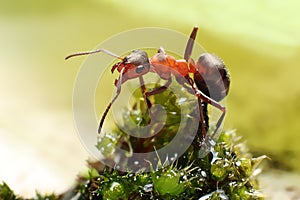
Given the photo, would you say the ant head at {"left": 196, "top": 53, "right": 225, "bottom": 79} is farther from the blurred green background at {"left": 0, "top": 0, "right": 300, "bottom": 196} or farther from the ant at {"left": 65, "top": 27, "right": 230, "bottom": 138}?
the blurred green background at {"left": 0, "top": 0, "right": 300, "bottom": 196}

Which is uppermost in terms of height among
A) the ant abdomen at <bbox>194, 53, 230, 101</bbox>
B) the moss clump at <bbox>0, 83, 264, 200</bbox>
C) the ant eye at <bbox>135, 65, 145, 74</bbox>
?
the ant eye at <bbox>135, 65, 145, 74</bbox>

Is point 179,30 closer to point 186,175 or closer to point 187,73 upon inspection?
point 187,73

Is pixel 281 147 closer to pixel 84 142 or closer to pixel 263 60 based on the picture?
pixel 263 60

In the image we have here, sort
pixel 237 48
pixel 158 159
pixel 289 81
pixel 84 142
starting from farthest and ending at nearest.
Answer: pixel 237 48, pixel 289 81, pixel 84 142, pixel 158 159

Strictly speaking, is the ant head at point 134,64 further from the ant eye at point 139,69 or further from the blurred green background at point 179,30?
the blurred green background at point 179,30

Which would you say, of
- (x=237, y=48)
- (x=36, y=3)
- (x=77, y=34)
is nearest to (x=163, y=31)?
(x=237, y=48)

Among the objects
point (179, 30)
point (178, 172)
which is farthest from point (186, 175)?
point (179, 30)

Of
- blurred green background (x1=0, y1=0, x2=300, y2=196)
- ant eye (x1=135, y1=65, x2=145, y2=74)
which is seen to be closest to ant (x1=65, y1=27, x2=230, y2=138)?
ant eye (x1=135, y1=65, x2=145, y2=74)
